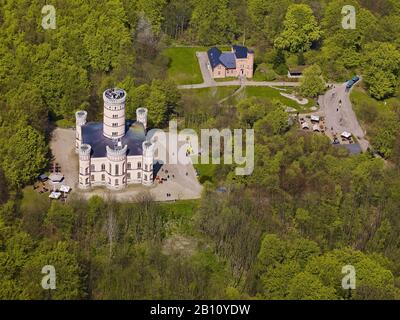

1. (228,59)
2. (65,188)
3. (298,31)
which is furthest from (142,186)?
(298,31)

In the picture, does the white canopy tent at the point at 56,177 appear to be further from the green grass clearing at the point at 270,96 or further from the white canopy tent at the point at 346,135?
the white canopy tent at the point at 346,135

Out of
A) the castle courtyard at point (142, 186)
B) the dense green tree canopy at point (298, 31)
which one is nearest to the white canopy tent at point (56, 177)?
the castle courtyard at point (142, 186)

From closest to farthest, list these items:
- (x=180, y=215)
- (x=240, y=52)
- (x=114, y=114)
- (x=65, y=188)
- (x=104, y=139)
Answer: (x=180, y=215) < (x=65, y=188) < (x=114, y=114) < (x=104, y=139) < (x=240, y=52)

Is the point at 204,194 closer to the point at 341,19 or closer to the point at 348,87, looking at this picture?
the point at 348,87

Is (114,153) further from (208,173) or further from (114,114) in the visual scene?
(208,173)

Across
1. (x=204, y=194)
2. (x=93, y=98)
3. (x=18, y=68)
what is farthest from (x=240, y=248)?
(x=18, y=68)

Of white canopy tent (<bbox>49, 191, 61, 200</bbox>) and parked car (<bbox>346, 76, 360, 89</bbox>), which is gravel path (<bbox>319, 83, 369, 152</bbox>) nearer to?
parked car (<bbox>346, 76, 360, 89</bbox>)
